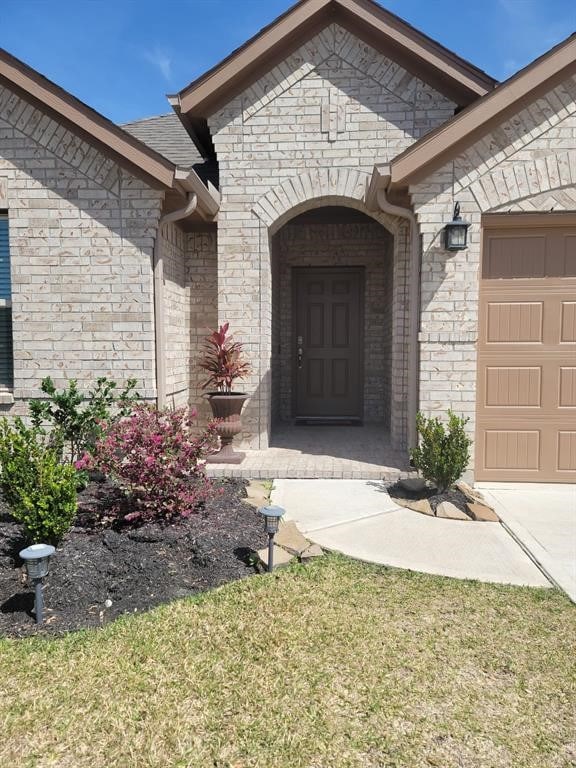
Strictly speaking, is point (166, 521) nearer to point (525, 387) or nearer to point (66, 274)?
point (66, 274)

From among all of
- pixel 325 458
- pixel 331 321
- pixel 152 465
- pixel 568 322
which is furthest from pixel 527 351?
pixel 152 465

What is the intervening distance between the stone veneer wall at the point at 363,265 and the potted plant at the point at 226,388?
7.56ft

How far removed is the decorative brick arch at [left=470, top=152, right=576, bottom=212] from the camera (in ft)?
18.2

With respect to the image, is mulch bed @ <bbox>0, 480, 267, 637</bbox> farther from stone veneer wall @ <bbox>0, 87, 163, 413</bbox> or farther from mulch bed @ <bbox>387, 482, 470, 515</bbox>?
stone veneer wall @ <bbox>0, 87, 163, 413</bbox>

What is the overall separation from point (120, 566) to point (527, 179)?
5573 millimetres

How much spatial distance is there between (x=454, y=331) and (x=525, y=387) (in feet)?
3.49

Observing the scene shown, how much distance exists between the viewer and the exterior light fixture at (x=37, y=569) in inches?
117

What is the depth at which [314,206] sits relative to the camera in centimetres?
718

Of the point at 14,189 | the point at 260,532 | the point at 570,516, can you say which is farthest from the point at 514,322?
the point at 14,189

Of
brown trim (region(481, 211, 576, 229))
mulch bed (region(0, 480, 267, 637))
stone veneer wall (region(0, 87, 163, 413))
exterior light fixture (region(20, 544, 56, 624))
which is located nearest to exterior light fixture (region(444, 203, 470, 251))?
brown trim (region(481, 211, 576, 229))

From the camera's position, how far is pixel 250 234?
692 cm

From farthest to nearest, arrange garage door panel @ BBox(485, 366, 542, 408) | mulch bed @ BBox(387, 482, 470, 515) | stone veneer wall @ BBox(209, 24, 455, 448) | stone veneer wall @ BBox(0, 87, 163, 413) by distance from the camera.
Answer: stone veneer wall @ BBox(209, 24, 455, 448) < stone veneer wall @ BBox(0, 87, 163, 413) < garage door panel @ BBox(485, 366, 542, 408) < mulch bed @ BBox(387, 482, 470, 515)

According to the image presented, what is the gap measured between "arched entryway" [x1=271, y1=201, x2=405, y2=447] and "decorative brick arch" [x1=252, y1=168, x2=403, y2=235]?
1916mm

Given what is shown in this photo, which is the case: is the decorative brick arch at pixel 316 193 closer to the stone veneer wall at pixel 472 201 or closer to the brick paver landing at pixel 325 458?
the stone veneer wall at pixel 472 201
